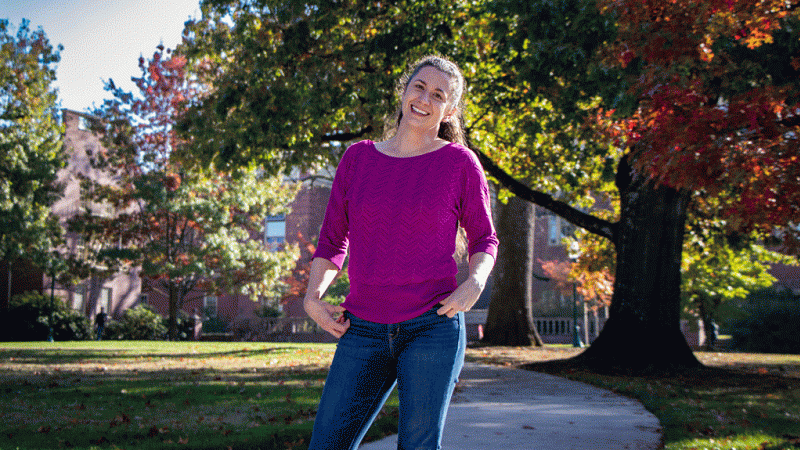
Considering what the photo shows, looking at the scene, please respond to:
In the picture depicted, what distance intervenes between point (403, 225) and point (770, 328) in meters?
28.7

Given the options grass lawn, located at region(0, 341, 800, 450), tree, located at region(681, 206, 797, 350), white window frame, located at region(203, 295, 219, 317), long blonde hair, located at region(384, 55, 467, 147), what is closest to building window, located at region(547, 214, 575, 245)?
tree, located at region(681, 206, 797, 350)

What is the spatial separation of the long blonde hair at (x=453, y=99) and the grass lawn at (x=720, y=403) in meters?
4.05

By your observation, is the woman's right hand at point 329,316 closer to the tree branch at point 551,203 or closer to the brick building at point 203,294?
the tree branch at point 551,203

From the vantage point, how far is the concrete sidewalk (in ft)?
18.7

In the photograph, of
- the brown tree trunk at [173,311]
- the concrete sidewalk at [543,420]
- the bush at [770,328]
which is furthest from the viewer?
the brown tree trunk at [173,311]

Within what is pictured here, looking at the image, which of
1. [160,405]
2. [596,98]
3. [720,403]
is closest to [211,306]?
[596,98]

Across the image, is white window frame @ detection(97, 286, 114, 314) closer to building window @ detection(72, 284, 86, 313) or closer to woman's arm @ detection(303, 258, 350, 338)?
building window @ detection(72, 284, 86, 313)

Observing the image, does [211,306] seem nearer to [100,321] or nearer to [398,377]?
[100,321]

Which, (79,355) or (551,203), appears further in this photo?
(79,355)

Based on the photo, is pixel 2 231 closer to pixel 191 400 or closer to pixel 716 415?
pixel 191 400

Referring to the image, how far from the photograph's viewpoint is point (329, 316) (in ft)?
7.92

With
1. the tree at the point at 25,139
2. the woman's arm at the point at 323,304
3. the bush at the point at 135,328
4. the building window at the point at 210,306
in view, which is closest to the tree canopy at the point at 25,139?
the tree at the point at 25,139

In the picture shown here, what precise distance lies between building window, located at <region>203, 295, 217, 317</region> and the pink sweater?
4265 centimetres

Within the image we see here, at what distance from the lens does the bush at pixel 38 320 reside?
91.7ft
